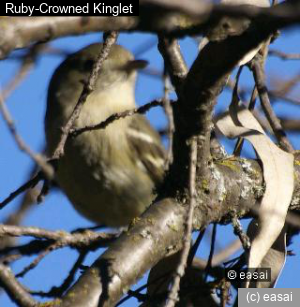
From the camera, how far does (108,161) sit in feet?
13.0

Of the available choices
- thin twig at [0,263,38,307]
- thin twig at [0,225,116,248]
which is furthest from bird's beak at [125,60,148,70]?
thin twig at [0,263,38,307]

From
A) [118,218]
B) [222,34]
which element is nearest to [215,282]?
[222,34]

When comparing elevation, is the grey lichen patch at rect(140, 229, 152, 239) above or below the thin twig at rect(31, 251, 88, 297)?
above

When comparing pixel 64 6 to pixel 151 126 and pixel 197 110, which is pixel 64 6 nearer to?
pixel 197 110

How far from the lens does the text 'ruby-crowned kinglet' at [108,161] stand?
391 cm

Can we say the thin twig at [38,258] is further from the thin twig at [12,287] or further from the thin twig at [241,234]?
the thin twig at [241,234]

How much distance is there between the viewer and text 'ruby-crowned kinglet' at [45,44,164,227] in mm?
3914

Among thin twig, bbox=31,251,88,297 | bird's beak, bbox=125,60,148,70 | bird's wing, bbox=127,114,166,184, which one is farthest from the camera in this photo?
bird's beak, bbox=125,60,148,70

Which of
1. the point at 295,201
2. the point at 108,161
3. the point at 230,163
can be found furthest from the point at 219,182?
the point at 108,161

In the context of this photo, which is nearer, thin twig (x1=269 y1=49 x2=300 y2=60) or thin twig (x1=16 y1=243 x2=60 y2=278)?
thin twig (x1=16 y1=243 x2=60 y2=278)

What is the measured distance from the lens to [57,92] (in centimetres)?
468

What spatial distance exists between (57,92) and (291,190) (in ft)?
7.72

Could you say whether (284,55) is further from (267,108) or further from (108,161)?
(108,161)

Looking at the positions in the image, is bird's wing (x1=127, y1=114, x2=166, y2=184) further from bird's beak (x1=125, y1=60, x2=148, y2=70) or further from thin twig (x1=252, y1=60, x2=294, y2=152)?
thin twig (x1=252, y1=60, x2=294, y2=152)
